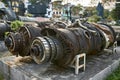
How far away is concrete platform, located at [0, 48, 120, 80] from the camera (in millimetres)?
3985

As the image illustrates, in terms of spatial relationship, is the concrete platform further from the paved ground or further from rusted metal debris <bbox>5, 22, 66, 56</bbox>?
rusted metal debris <bbox>5, 22, 66, 56</bbox>

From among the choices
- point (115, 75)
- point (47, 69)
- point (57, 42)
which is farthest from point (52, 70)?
point (115, 75)

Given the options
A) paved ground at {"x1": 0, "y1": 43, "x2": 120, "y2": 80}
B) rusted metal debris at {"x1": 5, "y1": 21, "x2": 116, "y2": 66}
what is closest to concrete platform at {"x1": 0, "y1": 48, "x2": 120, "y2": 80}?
paved ground at {"x1": 0, "y1": 43, "x2": 120, "y2": 80}

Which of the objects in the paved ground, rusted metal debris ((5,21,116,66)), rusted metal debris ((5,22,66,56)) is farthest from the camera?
rusted metal debris ((5,22,66,56))

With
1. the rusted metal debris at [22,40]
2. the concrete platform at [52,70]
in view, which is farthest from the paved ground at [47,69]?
the rusted metal debris at [22,40]

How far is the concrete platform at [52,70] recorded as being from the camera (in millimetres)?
3985

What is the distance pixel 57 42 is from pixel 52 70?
74cm

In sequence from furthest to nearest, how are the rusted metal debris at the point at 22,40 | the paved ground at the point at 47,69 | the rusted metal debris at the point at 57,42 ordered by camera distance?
the rusted metal debris at the point at 22,40 → the paved ground at the point at 47,69 → the rusted metal debris at the point at 57,42

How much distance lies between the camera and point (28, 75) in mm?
4082

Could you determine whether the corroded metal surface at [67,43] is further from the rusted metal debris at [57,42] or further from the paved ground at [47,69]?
the paved ground at [47,69]

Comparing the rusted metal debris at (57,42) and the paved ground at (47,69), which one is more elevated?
the rusted metal debris at (57,42)

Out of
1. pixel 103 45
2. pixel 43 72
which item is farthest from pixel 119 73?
pixel 43 72

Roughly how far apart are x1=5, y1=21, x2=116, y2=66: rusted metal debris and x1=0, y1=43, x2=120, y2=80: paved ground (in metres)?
0.23

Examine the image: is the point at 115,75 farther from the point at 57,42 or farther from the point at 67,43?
the point at 57,42
